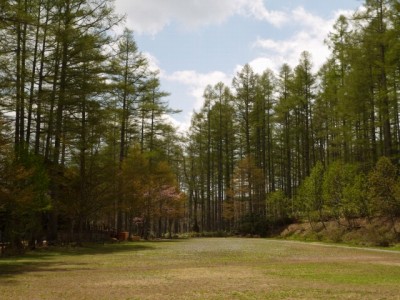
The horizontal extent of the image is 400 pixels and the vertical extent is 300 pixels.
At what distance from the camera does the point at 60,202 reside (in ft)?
80.7

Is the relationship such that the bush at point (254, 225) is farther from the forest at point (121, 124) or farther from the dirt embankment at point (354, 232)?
the dirt embankment at point (354, 232)

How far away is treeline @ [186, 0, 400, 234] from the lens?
90.5 feet

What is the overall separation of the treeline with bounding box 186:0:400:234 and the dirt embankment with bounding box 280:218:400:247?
692mm

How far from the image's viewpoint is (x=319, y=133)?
4062 cm

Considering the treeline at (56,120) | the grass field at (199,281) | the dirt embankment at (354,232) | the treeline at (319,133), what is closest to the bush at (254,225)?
the treeline at (319,133)

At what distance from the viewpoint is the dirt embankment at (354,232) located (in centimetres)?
2356

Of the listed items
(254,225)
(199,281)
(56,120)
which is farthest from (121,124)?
(199,281)

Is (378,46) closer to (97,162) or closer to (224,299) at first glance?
(97,162)

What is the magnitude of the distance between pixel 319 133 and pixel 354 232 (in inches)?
596

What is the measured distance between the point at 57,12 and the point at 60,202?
10809mm

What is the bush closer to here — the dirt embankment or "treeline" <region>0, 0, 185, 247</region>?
the dirt embankment

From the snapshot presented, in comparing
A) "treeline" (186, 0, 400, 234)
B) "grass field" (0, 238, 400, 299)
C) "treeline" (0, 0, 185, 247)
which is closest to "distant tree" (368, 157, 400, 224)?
"treeline" (186, 0, 400, 234)

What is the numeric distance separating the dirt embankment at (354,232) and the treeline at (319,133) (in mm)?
692

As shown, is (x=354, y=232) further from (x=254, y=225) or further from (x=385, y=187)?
(x=254, y=225)
